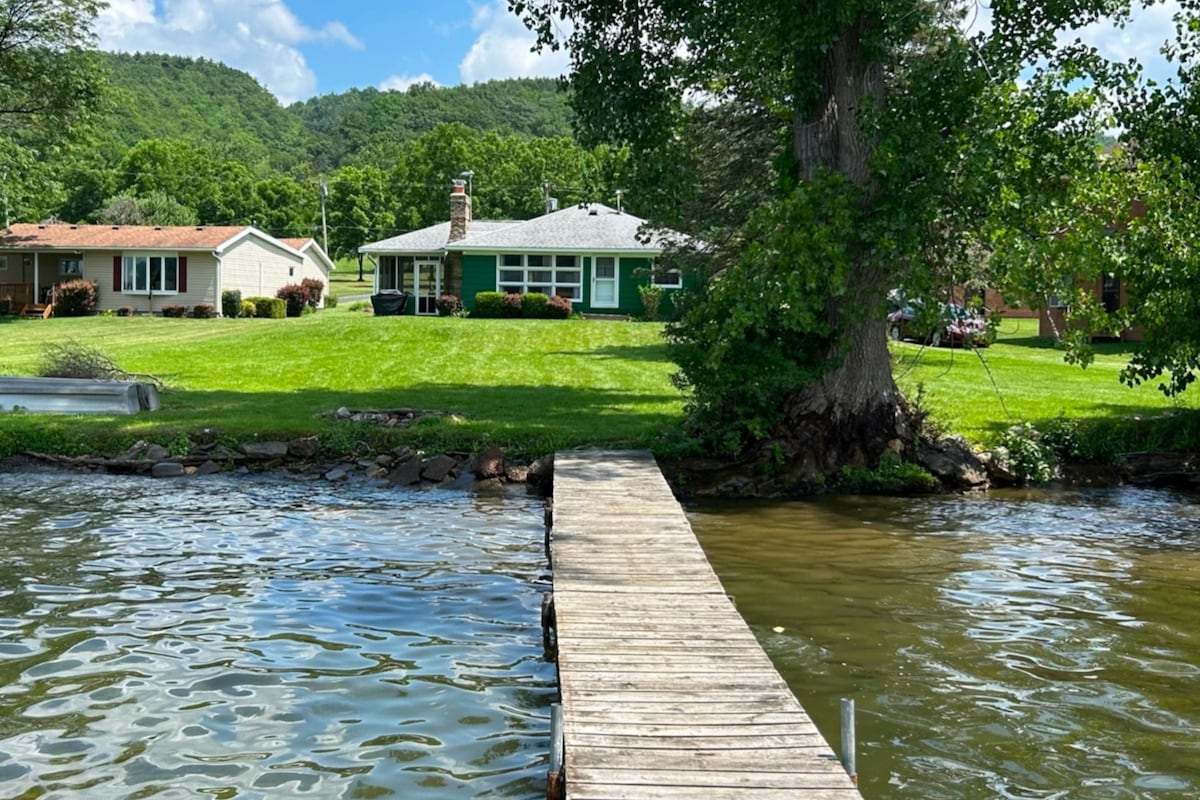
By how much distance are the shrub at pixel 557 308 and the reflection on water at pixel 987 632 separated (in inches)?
865

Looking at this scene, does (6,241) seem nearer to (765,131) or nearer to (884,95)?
(765,131)

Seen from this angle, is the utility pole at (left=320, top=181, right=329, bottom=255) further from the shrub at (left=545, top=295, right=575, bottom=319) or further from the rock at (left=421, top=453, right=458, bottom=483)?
the rock at (left=421, top=453, right=458, bottom=483)

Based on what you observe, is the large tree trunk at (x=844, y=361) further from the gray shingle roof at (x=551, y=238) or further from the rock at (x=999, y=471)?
the gray shingle roof at (x=551, y=238)

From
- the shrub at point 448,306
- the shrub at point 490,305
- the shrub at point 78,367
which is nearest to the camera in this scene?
the shrub at point 78,367

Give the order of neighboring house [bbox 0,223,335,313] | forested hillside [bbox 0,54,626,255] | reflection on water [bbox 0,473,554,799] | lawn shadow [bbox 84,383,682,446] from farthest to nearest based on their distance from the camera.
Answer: forested hillside [bbox 0,54,626,255] → neighboring house [bbox 0,223,335,313] → lawn shadow [bbox 84,383,682,446] → reflection on water [bbox 0,473,554,799]

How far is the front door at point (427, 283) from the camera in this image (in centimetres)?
4000

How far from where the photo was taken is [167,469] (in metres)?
14.8

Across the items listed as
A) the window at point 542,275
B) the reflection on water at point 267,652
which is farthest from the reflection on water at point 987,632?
the window at point 542,275

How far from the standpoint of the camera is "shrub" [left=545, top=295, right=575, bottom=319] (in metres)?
35.4

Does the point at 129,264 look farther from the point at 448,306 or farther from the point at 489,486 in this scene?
the point at 489,486

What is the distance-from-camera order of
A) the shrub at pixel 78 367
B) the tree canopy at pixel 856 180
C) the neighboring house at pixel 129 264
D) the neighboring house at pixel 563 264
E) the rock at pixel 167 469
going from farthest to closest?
the neighboring house at pixel 129 264 → the neighboring house at pixel 563 264 → the shrub at pixel 78 367 → the rock at pixel 167 469 → the tree canopy at pixel 856 180

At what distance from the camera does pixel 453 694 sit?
709 cm

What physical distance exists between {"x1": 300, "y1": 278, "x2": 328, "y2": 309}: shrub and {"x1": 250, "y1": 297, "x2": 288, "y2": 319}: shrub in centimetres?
449

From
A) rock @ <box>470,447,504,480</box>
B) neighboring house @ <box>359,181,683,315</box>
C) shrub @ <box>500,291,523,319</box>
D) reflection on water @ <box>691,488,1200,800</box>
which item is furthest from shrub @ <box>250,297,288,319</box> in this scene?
reflection on water @ <box>691,488,1200,800</box>
